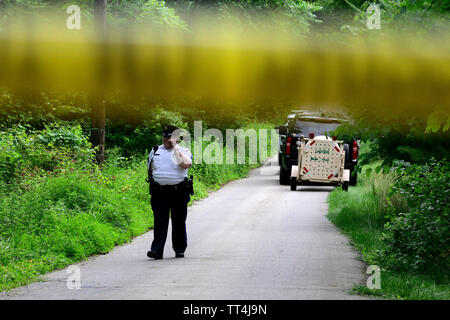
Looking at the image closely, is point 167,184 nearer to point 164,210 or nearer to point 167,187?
point 167,187

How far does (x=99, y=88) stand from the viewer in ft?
21.4

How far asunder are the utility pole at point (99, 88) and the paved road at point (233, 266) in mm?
2065

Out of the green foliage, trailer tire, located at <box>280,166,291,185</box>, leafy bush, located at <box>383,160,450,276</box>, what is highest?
the green foliage

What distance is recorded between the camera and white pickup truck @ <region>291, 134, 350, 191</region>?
20.3m

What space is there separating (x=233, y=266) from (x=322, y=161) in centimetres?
1087

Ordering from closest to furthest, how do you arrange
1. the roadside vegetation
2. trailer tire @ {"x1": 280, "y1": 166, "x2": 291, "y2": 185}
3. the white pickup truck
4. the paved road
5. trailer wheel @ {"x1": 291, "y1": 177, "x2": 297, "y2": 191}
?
the paved road
the roadside vegetation
the white pickup truck
trailer wheel @ {"x1": 291, "y1": 177, "x2": 297, "y2": 191}
trailer tire @ {"x1": 280, "y1": 166, "x2": 291, "y2": 185}

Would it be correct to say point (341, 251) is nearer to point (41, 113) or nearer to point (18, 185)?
Answer: point (18, 185)

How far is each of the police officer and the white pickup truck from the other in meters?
9.89

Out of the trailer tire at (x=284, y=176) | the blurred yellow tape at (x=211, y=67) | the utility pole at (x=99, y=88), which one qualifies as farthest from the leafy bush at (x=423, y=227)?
the trailer tire at (x=284, y=176)

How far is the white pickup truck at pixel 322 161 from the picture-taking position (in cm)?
2027

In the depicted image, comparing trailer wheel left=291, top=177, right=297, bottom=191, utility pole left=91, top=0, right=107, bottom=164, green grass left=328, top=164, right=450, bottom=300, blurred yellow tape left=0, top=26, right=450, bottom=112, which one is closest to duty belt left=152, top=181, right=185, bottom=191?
utility pole left=91, top=0, right=107, bottom=164

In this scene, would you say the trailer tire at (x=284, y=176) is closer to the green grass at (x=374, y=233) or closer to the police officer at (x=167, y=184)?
the green grass at (x=374, y=233)

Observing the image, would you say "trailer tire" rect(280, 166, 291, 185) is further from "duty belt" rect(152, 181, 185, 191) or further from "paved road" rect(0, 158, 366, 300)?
"duty belt" rect(152, 181, 185, 191)

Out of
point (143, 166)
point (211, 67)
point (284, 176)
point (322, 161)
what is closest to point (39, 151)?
point (143, 166)
